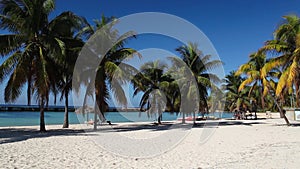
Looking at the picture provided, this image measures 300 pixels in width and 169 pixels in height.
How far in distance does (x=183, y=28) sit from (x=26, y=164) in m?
8.70

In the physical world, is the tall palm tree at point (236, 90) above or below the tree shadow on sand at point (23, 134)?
above

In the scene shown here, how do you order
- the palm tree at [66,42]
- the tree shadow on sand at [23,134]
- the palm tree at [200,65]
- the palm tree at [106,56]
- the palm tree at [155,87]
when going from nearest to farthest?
the tree shadow on sand at [23,134] < the palm tree at [66,42] < the palm tree at [106,56] < the palm tree at [200,65] < the palm tree at [155,87]

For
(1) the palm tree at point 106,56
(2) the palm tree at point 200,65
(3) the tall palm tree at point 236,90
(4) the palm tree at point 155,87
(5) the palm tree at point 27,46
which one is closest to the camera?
(5) the palm tree at point 27,46

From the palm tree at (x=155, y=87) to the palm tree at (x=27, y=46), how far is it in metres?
10.4

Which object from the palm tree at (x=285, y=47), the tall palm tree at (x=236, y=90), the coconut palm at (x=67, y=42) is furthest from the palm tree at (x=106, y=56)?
the tall palm tree at (x=236, y=90)

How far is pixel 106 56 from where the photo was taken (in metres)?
16.1

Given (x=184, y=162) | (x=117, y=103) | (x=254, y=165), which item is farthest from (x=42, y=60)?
(x=254, y=165)

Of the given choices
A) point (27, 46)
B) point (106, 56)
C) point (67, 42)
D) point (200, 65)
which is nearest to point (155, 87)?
point (200, 65)

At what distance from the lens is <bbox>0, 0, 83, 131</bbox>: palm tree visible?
12914 millimetres

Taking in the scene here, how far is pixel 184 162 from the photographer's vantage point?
6.27 m

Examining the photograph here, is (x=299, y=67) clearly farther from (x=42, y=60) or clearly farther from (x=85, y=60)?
(x=42, y=60)

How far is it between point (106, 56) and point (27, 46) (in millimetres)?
4586

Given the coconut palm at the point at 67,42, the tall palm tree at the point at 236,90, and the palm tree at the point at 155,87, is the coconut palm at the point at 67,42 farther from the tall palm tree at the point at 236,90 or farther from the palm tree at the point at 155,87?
the tall palm tree at the point at 236,90

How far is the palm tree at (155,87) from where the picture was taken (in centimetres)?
2291
